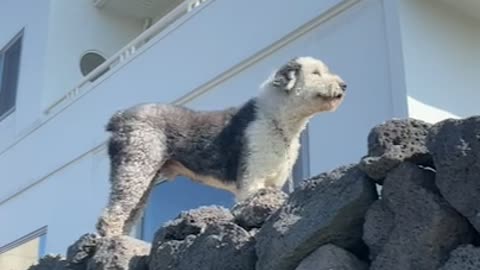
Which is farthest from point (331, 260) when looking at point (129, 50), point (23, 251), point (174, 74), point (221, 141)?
point (23, 251)

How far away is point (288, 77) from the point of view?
11.3ft

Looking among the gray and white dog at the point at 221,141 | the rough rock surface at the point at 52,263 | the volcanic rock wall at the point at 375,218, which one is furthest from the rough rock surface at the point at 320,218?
the rough rock surface at the point at 52,263

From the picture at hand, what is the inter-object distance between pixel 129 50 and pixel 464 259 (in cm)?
665

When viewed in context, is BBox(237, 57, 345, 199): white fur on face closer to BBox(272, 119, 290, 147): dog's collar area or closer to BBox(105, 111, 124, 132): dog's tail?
BBox(272, 119, 290, 147): dog's collar area

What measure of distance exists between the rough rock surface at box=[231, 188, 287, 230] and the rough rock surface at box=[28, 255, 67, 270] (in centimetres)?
110

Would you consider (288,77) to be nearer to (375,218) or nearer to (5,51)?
(375,218)

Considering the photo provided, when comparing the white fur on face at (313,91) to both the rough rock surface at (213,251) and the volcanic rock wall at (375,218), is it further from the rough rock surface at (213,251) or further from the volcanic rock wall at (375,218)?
the rough rock surface at (213,251)

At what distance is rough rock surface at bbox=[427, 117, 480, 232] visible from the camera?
183 cm

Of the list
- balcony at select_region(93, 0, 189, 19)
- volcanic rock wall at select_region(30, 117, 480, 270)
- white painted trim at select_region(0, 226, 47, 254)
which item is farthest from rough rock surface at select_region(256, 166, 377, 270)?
balcony at select_region(93, 0, 189, 19)

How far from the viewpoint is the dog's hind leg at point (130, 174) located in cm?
356

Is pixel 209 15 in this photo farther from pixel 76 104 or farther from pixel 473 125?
pixel 473 125

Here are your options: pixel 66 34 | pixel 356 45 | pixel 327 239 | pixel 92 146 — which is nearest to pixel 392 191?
pixel 327 239

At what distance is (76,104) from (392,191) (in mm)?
6806

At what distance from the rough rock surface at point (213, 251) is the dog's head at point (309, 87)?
901 millimetres
